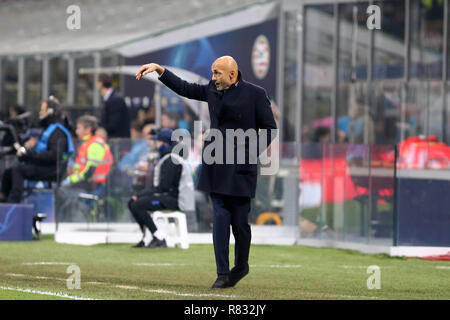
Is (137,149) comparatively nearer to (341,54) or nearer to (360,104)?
(360,104)

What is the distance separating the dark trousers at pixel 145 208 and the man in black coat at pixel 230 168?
207 inches

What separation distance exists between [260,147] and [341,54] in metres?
12.6

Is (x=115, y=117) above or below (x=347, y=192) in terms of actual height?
above

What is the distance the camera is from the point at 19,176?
58.3ft

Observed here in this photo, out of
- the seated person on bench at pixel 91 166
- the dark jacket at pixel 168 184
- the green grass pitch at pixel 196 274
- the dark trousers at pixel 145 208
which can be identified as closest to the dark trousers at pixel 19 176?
the seated person on bench at pixel 91 166

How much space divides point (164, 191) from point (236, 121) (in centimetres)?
572

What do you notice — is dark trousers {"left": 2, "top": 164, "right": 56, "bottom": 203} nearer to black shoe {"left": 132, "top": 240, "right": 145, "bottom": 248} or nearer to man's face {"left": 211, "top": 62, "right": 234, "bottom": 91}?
black shoe {"left": 132, "top": 240, "right": 145, "bottom": 248}

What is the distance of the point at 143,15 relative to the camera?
27.4m

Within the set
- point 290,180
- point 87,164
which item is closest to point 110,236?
point 87,164

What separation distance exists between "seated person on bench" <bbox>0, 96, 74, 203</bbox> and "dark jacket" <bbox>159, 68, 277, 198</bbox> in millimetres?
6836
